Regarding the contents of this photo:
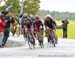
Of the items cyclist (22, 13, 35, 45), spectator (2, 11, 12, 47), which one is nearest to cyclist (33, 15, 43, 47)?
cyclist (22, 13, 35, 45)

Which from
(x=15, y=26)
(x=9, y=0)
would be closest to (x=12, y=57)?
(x=15, y=26)

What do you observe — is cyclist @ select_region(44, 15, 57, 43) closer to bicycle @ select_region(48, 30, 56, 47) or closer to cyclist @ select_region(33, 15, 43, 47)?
bicycle @ select_region(48, 30, 56, 47)

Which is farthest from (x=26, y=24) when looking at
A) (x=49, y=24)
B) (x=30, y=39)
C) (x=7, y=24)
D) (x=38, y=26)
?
(x=49, y=24)

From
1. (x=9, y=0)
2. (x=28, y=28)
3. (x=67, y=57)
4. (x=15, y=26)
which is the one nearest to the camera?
(x=67, y=57)

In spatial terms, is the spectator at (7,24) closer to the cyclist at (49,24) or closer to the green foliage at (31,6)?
the cyclist at (49,24)

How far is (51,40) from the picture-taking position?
24188 millimetres

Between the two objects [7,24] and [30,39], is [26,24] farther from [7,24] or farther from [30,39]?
[7,24]

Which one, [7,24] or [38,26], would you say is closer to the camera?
[38,26]

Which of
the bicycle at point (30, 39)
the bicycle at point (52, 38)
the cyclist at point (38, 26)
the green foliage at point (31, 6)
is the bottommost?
the green foliage at point (31, 6)

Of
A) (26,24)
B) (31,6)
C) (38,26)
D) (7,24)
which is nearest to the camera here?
(26,24)

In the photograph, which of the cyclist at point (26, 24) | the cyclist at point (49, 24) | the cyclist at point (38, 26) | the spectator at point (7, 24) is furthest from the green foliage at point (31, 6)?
the cyclist at point (26, 24)

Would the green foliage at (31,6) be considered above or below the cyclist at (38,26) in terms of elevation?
Result: below

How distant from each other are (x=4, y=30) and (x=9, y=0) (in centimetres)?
4625

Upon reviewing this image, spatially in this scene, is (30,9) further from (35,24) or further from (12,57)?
(12,57)
